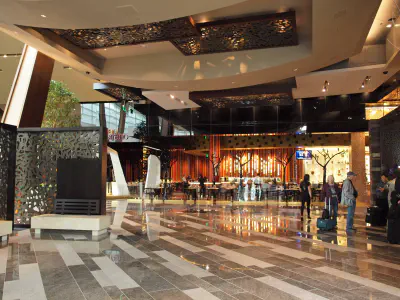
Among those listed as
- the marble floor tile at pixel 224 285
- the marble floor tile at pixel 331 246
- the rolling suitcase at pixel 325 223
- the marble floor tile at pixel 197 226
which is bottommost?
the marble floor tile at pixel 224 285

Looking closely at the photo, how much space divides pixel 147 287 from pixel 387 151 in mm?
10254

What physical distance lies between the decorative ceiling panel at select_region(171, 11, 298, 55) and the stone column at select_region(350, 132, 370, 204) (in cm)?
1037

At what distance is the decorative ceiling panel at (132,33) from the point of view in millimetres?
7957

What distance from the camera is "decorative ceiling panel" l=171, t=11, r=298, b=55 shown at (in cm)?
797

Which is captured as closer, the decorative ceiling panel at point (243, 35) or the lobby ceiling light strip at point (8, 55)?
the decorative ceiling panel at point (243, 35)

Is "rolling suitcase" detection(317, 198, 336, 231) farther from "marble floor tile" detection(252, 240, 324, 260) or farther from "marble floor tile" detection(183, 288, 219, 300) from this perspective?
"marble floor tile" detection(183, 288, 219, 300)

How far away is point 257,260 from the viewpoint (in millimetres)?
5395

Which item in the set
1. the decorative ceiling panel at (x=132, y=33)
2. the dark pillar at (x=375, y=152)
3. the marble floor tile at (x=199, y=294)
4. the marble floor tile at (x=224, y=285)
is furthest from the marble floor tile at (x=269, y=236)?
the dark pillar at (x=375, y=152)

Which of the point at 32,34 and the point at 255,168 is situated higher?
the point at 32,34

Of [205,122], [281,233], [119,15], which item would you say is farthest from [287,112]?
[119,15]

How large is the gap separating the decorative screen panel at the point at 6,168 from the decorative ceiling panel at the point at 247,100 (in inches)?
317

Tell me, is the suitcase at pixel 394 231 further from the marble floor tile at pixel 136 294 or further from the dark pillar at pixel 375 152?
the dark pillar at pixel 375 152

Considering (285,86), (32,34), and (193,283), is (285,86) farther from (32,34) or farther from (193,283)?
(193,283)

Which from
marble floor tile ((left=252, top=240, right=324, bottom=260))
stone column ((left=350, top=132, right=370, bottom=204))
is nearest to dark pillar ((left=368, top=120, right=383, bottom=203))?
stone column ((left=350, top=132, right=370, bottom=204))
